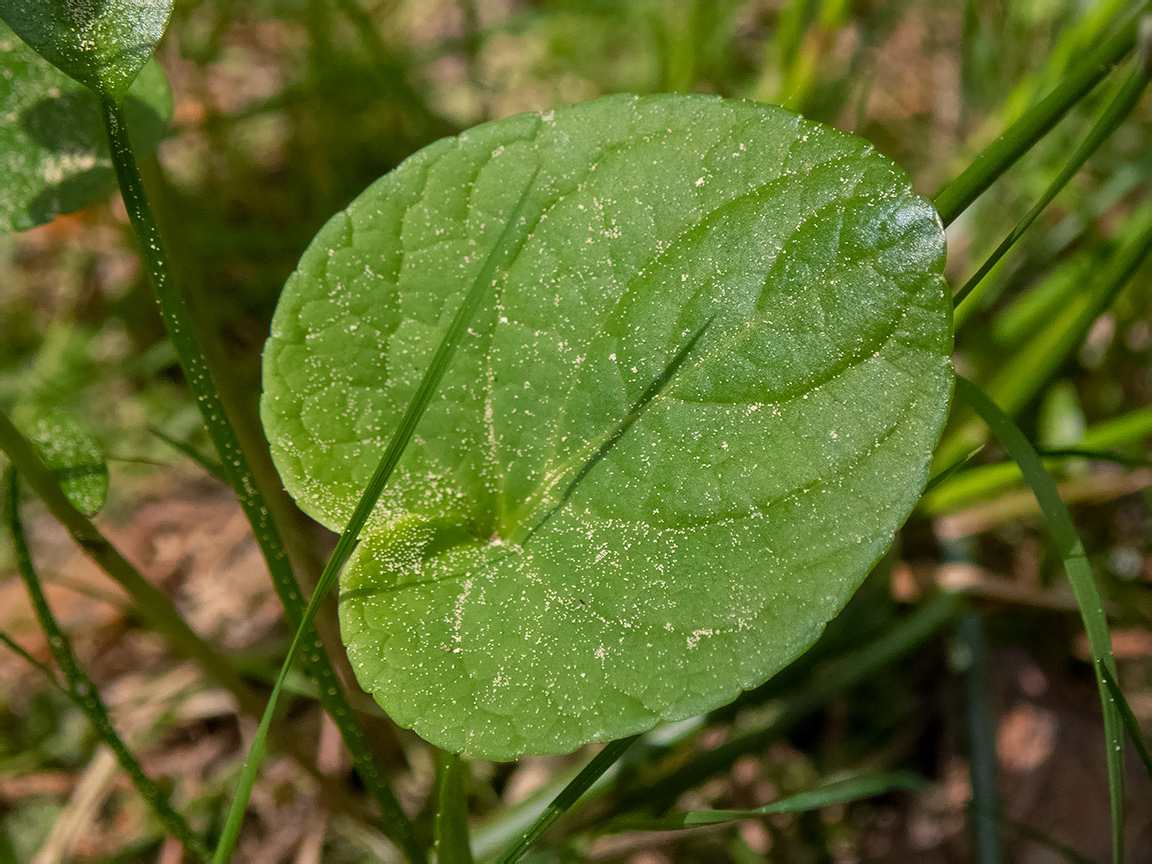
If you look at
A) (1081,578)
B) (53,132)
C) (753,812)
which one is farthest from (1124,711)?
(53,132)

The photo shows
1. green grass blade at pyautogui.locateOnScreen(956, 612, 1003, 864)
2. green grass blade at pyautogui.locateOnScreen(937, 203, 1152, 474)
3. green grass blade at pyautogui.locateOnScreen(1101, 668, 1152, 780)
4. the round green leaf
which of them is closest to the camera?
green grass blade at pyautogui.locateOnScreen(1101, 668, 1152, 780)

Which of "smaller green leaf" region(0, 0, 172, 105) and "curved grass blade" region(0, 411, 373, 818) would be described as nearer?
"smaller green leaf" region(0, 0, 172, 105)

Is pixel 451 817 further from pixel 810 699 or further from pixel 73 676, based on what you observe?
pixel 810 699

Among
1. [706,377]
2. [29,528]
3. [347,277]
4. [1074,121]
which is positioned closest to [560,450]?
[706,377]

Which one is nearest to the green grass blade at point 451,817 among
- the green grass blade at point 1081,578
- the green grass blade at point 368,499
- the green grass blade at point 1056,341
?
the green grass blade at point 368,499

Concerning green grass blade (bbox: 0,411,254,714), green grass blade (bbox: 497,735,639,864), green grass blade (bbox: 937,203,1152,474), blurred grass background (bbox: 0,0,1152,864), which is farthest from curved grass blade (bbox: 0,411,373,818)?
green grass blade (bbox: 937,203,1152,474)

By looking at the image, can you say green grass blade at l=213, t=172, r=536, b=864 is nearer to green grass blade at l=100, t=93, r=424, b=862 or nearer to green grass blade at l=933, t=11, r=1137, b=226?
green grass blade at l=100, t=93, r=424, b=862
